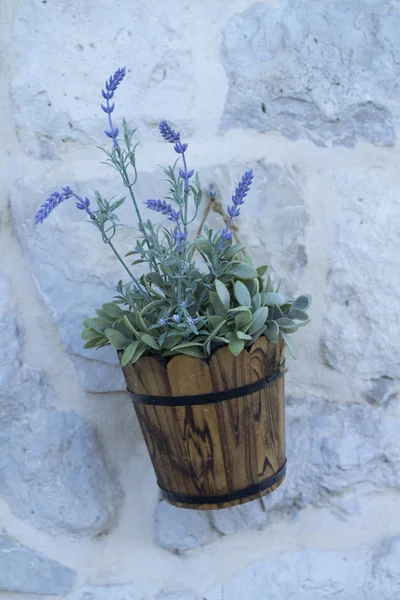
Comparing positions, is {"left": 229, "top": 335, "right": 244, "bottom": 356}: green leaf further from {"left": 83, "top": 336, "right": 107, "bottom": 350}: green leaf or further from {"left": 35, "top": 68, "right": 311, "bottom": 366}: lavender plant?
{"left": 83, "top": 336, "right": 107, "bottom": 350}: green leaf

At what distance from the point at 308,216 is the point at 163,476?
1.70ft

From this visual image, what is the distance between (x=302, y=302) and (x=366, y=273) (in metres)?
0.23

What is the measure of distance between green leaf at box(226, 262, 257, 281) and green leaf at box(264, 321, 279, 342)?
0.08 metres

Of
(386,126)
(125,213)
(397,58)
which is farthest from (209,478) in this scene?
(397,58)

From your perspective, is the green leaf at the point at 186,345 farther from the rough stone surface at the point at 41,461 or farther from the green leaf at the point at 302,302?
the rough stone surface at the point at 41,461

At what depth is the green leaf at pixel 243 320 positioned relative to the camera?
0.98m

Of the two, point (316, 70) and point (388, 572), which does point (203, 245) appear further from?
point (388, 572)

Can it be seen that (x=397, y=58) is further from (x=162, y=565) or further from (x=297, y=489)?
(x=162, y=565)

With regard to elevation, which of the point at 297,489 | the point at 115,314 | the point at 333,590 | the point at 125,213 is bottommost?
the point at 333,590

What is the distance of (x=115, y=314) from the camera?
1.09 m

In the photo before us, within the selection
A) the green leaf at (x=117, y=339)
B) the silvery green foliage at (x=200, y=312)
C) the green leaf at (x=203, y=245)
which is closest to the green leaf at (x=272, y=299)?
the silvery green foliage at (x=200, y=312)

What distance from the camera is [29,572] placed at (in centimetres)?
121

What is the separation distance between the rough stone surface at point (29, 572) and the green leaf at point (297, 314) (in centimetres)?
61

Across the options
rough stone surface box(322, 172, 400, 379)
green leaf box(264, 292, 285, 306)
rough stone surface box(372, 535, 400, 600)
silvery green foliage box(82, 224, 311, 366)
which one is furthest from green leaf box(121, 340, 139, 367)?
rough stone surface box(372, 535, 400, 600)
